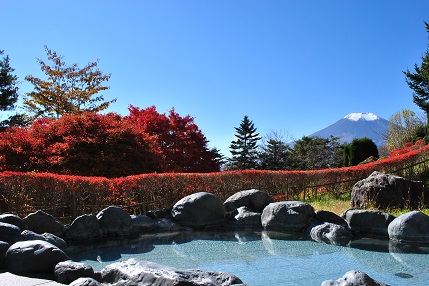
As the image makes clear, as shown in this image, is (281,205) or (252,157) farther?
(252,157)

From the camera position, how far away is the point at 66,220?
899 cm

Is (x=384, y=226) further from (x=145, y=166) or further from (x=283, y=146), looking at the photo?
(x=283, y=146)

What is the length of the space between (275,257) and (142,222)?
3.75 metres

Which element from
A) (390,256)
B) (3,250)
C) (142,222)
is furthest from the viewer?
(142,222)

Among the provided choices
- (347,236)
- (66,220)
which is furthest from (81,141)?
(347,236)

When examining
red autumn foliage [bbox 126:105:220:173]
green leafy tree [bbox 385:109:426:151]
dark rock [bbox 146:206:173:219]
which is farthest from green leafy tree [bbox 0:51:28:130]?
green leafy tree [bbox 385:109:426:151]

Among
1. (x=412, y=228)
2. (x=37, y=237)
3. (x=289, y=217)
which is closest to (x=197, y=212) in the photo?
(x=289, y=217)

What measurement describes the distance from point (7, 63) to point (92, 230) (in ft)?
71.5

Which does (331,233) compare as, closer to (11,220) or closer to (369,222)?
(369,222)

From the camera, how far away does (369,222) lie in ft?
26.5

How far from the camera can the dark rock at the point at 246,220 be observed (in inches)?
372

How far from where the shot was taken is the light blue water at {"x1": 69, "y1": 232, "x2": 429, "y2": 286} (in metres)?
5.26

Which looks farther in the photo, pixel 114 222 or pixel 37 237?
pixel 114 222

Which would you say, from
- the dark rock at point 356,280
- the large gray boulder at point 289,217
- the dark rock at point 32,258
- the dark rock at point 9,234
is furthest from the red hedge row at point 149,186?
the dark rock at point 356,280
